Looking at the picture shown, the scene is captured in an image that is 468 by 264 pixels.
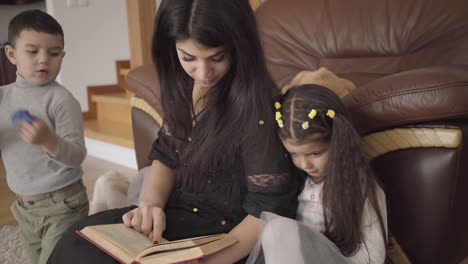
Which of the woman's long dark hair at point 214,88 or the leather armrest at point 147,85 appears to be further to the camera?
the leather armrest at point 147,85

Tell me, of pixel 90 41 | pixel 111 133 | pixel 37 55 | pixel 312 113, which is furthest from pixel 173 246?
pixel 90 41

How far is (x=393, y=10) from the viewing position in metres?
1.60

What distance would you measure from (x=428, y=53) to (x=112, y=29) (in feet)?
8.82

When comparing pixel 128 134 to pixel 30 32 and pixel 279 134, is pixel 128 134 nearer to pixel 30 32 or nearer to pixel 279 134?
pixel 30 32

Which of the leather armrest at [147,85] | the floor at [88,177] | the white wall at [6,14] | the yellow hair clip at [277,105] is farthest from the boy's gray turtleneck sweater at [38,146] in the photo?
the white wall at [6,14]

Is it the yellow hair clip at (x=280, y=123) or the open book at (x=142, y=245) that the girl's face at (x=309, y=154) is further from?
the open book at (x=142, y=245)

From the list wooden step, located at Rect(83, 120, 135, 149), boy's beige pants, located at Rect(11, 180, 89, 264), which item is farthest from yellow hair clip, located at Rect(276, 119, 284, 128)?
wooden step, located at Rect(83, 120, 135, 149)

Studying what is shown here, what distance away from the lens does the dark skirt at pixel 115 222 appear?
0.93m

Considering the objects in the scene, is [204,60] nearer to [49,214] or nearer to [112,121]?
[49,214]

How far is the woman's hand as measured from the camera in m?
0.98

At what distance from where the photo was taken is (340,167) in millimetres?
912

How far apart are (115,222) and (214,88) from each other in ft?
1.27

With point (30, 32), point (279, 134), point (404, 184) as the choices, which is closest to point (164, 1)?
point (279, 134)

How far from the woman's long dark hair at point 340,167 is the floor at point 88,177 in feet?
4.36
